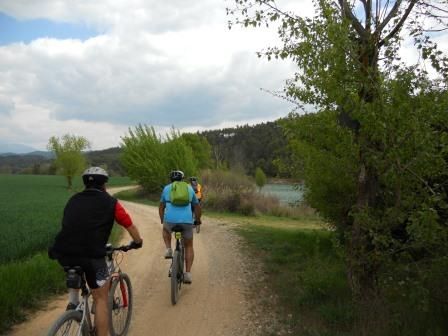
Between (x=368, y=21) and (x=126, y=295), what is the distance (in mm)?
5104

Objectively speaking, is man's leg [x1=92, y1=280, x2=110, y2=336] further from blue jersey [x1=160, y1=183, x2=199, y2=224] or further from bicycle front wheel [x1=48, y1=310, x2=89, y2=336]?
blue jersey [x1=160, y1=183, x2=199, y2=224]

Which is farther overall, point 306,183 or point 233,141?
point 233,141

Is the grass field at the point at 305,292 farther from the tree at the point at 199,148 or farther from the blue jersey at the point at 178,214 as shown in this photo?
the tree at the point at 199,148

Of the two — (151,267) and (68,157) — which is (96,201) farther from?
(68,157)

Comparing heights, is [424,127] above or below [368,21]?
below

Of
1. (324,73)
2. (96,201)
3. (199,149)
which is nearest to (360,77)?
(324,73)

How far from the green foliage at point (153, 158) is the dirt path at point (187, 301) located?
82.6 ft

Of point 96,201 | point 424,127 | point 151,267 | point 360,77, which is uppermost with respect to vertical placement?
point 360,77

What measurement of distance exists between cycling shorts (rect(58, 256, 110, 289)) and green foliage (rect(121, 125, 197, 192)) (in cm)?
3135

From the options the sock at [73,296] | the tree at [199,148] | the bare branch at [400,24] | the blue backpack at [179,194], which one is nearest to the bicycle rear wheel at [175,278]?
the blue backpack at [179,194]

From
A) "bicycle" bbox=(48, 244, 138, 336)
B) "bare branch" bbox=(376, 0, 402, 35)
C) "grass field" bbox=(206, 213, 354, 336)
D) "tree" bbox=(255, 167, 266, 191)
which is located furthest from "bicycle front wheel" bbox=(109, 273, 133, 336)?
"tree" bbox=(255, 167, 266, 191)

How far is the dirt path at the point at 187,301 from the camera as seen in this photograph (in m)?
6.30

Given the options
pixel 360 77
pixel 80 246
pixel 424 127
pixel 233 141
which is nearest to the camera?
pixel 80 246

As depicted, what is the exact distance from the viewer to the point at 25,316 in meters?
6.63
